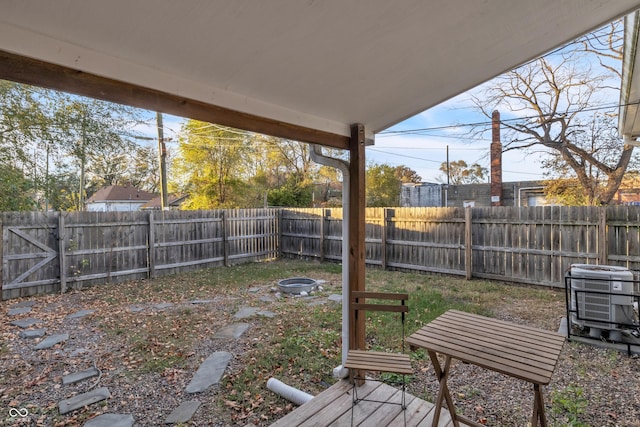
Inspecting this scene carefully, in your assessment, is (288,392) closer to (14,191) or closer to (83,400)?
(83,400)

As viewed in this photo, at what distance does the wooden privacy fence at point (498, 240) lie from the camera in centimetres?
526

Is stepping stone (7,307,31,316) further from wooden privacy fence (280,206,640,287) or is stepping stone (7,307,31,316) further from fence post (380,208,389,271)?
fence post (380,208,389,271)

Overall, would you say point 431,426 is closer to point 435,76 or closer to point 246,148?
point 435,76

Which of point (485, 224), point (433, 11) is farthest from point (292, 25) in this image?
point (485, 224)

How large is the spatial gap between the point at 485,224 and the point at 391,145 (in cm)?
1014

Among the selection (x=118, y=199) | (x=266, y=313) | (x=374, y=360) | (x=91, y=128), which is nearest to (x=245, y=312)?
(x=266, y=313)

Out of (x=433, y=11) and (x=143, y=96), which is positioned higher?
(x=433, y=11)

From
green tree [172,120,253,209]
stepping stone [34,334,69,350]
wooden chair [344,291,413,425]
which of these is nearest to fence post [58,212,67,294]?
stepping stone [34,334,69,350]

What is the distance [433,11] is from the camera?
1.45 m

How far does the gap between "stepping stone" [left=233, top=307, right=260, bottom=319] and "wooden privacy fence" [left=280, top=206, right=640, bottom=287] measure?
13.1 feet

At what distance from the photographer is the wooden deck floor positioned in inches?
83.5

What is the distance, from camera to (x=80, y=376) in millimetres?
3004

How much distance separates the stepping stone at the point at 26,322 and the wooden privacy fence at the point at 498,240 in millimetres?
6115

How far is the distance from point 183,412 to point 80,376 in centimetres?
127
